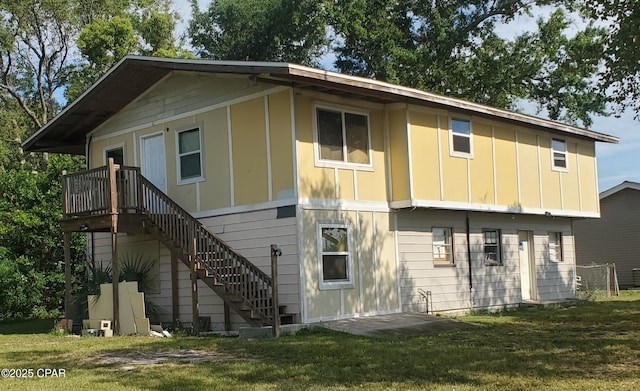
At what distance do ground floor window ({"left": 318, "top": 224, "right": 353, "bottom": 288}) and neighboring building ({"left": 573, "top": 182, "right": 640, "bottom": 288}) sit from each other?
17960 millimetres

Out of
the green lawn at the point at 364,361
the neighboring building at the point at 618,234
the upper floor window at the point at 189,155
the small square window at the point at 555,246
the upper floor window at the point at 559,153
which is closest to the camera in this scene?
the green lawn at the point at 364,361

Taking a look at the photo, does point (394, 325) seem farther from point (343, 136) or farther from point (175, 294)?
point (175, 294)

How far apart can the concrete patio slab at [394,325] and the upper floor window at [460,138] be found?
4.33 metres

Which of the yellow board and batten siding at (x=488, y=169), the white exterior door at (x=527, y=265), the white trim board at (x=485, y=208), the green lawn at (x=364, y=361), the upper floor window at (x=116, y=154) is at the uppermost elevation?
the upper floor window at (x=116, y=154)

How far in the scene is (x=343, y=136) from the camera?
16.2 meters

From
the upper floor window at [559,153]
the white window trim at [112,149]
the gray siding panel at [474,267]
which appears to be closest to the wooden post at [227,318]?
the gray siding panel at [474,267]

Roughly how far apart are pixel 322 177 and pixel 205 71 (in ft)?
11.4

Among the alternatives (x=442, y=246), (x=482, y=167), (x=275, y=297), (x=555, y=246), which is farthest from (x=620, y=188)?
(x=275, y=297)

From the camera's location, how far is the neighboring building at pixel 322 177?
50.0ft

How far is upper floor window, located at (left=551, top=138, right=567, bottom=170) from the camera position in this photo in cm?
2186

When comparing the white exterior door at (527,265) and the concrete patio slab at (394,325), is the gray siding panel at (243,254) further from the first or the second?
the white exterior door at (527,265)

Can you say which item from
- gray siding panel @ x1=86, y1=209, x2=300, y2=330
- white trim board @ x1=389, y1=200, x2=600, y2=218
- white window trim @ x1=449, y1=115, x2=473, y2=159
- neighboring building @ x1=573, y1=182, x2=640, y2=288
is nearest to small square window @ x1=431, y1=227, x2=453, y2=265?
white trim board @ x1=389, y1=200, x2=600, y2=218

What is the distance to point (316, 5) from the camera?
34.1 meters

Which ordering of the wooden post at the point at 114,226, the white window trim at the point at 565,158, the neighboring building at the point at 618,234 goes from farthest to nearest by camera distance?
the neighboring building at the point at 618,234
the white window trim at the point at 565,158
the wooden post at the point at 114,226
